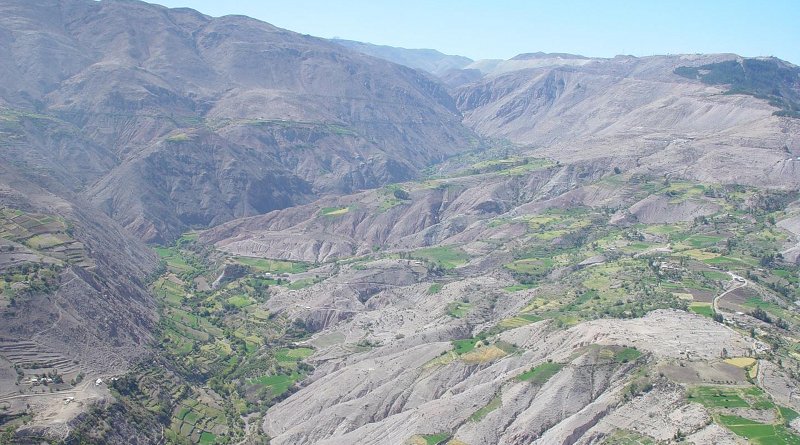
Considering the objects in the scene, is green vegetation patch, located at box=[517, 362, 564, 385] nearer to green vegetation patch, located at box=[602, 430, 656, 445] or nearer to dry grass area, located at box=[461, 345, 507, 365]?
dry grass area, located at box=[461, 345, 507, 365]

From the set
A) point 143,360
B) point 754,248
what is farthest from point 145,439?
point 754,248

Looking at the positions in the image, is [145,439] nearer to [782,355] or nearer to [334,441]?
[334,441]

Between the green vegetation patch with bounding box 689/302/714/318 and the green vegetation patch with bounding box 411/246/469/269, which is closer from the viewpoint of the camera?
the green vegetation patch with bounding box 689/302/714/318

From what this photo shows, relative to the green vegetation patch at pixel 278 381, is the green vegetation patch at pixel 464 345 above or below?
above

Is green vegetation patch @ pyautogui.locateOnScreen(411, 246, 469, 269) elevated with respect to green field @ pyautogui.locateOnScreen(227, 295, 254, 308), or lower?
elevated

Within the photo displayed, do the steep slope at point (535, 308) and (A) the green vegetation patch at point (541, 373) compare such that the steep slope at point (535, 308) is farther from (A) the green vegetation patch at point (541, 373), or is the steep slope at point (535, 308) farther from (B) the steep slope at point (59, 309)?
(B) the steep slope at point (59, 309)

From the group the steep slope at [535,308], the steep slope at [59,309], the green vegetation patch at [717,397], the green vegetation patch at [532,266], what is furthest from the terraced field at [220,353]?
the green vegetation patch at [717,397]

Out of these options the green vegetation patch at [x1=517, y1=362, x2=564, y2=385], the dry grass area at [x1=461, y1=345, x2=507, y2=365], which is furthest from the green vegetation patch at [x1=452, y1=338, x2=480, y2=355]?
the green vegetation patch at [x1=517, y1=362, x2=564, y2=385]
